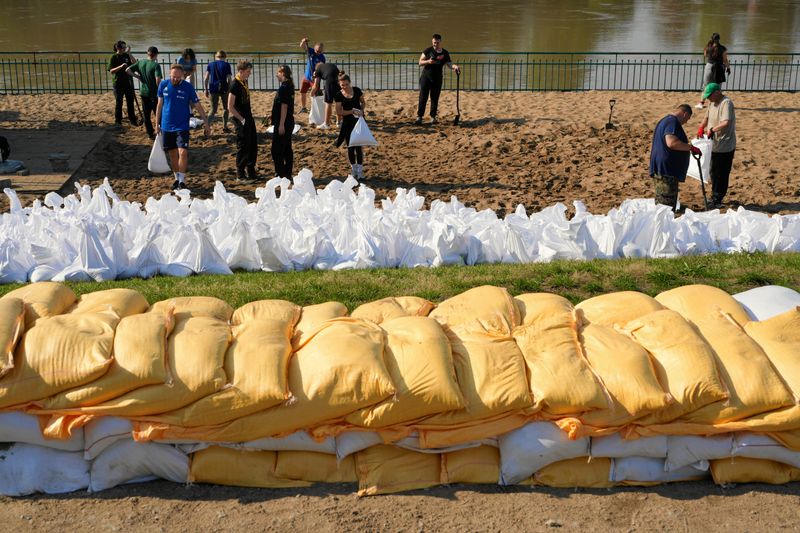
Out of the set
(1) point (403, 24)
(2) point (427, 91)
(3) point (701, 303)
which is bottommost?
(3) point (701, 303)

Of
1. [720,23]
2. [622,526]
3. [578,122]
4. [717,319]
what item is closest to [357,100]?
[578,122]

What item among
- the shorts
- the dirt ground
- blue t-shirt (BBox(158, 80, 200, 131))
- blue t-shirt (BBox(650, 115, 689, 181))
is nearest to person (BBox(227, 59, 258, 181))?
the dirt ground

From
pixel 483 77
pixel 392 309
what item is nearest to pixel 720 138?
pixel 392 309

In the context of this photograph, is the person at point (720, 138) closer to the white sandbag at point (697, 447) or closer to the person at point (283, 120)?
the person at point (283, 120)

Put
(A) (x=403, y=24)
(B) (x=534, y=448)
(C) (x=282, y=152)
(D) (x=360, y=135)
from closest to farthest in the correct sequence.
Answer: (B) (x=534, y=448) → (C) (x=282, y=152) → (D) (x=360, y=135) → (A) (x=403, y=24)

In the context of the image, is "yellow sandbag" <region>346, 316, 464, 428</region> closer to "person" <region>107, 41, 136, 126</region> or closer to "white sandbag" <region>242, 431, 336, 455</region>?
"white sandbag" <region>242, 431, 336, 455</region>

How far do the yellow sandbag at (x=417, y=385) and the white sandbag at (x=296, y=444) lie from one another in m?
0.24

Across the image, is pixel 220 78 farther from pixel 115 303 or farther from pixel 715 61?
pixel 115 303

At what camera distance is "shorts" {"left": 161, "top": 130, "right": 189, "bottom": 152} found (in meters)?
11.3

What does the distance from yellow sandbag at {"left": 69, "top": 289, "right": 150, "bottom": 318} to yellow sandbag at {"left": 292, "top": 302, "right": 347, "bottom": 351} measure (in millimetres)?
996

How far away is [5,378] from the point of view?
16.0 ft

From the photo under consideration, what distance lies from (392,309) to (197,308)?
120 cm

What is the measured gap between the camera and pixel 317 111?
1462 cm

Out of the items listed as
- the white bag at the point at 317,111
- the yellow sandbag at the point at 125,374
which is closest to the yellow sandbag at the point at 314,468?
the yellow sandbag at the point at 125,374
